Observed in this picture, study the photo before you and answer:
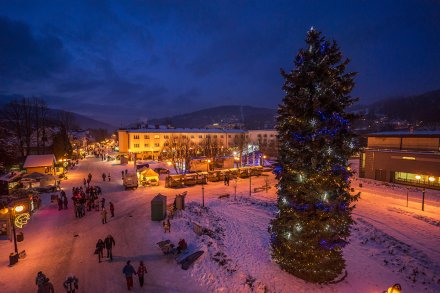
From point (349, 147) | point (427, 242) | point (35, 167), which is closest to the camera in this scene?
point (349, 147)

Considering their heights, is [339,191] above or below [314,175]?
below

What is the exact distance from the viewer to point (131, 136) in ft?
206

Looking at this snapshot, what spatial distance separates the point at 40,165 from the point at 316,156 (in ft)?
128

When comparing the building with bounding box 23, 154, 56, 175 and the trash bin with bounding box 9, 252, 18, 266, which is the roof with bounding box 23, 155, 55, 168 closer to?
the building with bounding box 23, 154, 56, 175

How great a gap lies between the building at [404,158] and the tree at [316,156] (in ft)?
79.1

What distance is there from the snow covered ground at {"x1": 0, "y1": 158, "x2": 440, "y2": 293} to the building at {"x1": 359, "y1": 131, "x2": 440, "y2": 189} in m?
8.95

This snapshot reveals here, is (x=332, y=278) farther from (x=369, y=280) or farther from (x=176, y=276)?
(x=176, y=276)

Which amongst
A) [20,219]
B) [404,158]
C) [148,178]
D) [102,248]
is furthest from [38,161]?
[404,158]

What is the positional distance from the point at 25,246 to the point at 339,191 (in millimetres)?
17972

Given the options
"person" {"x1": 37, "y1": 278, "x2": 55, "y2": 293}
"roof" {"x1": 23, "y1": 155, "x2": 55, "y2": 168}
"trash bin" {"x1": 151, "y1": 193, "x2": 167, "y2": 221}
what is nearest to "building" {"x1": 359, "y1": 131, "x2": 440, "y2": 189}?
"trash bin" {"x1": 151, "y1": 193, "x2": 167, "y2": 221}

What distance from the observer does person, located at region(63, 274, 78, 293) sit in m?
9.59

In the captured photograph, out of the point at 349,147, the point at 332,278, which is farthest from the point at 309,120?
the point at 332,278

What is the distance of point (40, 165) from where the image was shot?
34500 millimetres

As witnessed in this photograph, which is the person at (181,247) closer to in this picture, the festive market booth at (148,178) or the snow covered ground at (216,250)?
the snow covered ground at (216,250)
